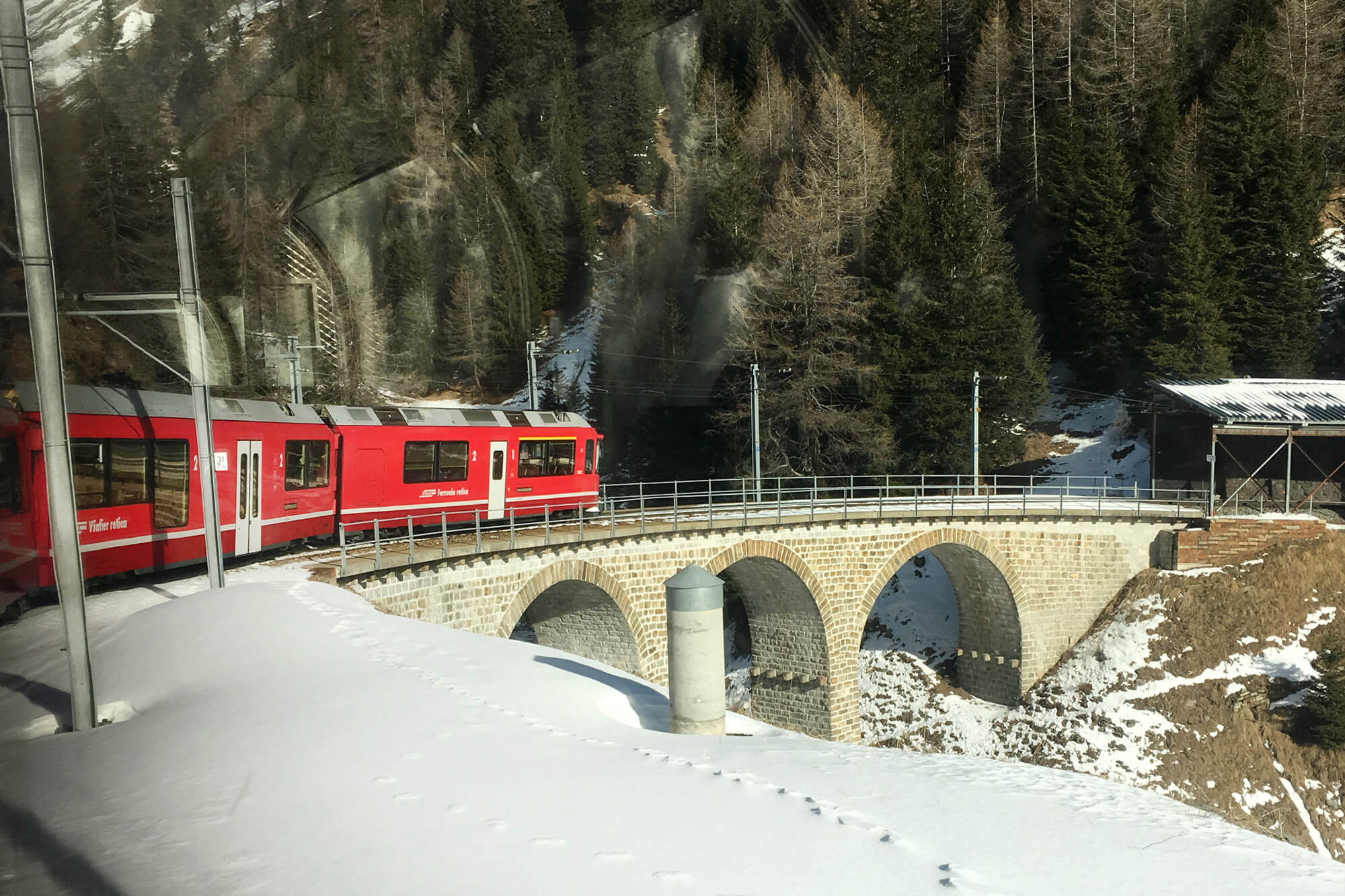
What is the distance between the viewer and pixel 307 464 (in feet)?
51.8

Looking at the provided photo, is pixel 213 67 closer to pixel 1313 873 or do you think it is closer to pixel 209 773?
pixel 209 773

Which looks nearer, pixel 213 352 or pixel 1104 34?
pixel 213 352

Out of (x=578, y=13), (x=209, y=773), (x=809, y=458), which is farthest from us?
(x=578, y=13)

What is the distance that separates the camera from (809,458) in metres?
35.4

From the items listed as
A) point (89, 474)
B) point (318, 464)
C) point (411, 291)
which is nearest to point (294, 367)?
point (318, 464)

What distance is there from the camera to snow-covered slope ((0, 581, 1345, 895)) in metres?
4.83

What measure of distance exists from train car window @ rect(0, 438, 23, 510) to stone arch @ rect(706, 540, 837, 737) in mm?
19744

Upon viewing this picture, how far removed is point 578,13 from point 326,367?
130 feet

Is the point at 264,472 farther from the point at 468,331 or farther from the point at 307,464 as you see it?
the point at 468,331

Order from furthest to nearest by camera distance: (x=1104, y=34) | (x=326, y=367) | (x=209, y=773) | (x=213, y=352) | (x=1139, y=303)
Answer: (x=1104, y=34)
(x=1139, y=303)
(x=326, y=367)
(x=213, y=352)
(x=209, y=773)

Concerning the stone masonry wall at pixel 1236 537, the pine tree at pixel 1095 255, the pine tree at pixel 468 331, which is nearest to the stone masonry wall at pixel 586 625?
the stone masonry wall at pixel 1236 537

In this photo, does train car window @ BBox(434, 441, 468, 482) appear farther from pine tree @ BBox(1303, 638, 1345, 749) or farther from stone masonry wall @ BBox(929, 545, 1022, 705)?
pine tree @ BBox(1303, 638, 1345, 749)

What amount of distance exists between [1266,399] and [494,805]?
102 ft

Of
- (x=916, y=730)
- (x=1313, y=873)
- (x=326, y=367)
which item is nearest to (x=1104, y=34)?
(x=916, y=730)
